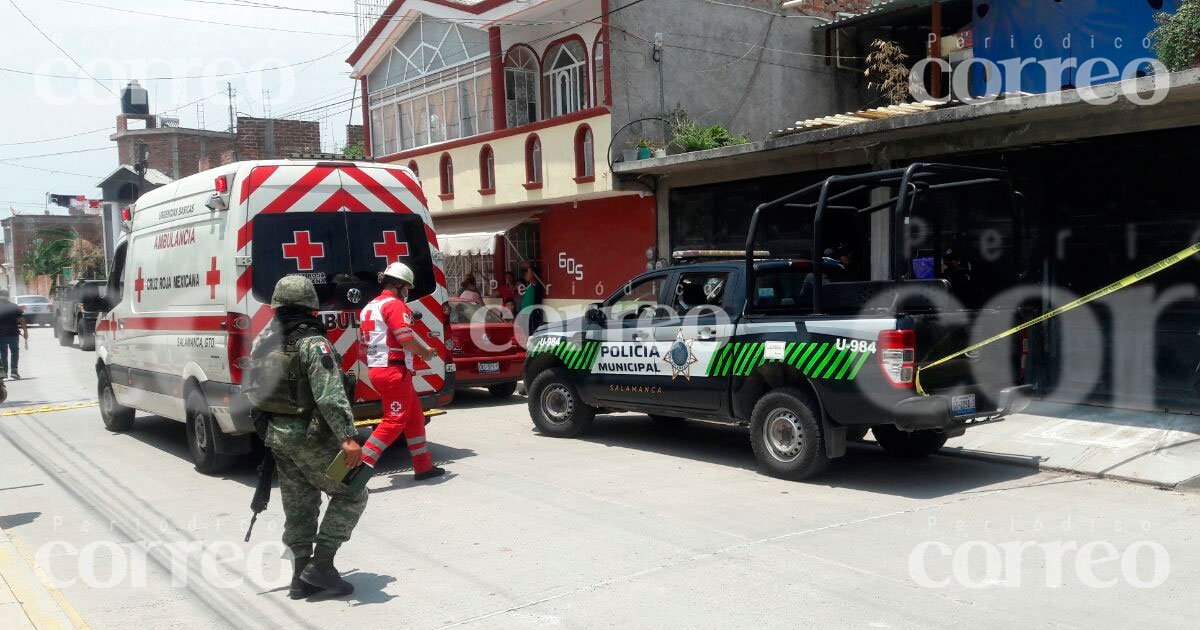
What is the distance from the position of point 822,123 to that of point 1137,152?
12.5 ft

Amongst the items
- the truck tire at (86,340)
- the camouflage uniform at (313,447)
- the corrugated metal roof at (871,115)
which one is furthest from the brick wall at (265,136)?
the camouflage uniform at (313,447)

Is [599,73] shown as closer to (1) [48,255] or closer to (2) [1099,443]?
(2) [1099,443]

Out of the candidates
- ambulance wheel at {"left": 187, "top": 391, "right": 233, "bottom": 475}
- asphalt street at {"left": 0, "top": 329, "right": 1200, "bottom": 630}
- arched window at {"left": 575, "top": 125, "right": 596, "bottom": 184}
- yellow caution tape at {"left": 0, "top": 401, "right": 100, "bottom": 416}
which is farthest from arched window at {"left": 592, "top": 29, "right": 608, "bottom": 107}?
ambulance wheel at {"left": 187, "top": 391, "right": 233, "bottom": 475}

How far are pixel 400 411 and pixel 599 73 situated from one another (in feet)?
36.6

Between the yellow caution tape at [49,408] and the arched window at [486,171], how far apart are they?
8.56 metres

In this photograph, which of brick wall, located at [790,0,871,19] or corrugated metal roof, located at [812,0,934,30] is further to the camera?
brick wall, located at [790,0,871,19]

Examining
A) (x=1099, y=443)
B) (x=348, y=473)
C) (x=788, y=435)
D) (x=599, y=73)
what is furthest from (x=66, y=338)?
(x=1099, y=443)

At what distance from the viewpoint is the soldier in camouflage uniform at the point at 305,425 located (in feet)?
16.4

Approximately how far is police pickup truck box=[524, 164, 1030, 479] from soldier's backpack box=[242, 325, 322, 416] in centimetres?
414

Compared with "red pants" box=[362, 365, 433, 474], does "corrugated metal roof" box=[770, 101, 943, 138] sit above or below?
above

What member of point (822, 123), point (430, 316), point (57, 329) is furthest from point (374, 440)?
point (57, 329)

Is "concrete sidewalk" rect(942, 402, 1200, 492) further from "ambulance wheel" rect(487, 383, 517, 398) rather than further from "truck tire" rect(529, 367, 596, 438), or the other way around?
"ambulance wheel" rect(487, 383, 517, 398)

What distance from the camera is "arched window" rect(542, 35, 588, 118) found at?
718 inches

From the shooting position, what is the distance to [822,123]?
41.6 ft
